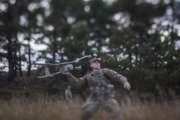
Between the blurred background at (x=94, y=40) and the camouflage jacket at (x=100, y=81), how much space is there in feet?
16.6

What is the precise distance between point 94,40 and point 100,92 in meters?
15.2

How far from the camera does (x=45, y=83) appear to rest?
15.0 m

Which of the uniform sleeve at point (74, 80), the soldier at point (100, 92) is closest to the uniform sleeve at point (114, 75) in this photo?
the soldier at point (100, 92)

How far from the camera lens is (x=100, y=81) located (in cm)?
564

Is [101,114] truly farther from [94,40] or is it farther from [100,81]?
[94,40]

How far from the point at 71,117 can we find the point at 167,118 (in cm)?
202

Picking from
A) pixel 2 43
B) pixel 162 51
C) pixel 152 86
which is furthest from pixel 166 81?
pixel 2 43

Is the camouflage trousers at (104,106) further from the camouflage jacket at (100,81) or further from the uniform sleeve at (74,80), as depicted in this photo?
the uniform sleeve at (74,80)

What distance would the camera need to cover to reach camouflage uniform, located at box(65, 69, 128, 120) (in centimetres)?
516

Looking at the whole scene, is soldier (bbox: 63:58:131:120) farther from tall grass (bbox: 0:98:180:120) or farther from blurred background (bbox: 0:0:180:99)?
blurred background (bbox: 0:0:180:99)

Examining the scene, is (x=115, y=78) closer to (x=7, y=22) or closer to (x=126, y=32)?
(x=126, y=32)

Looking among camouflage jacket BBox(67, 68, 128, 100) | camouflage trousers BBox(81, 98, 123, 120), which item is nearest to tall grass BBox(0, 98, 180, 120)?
camouflage trousers BBox(81, 98, 123, 120)

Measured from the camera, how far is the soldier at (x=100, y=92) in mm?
5168

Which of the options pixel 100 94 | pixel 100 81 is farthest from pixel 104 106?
pixel 100 81
